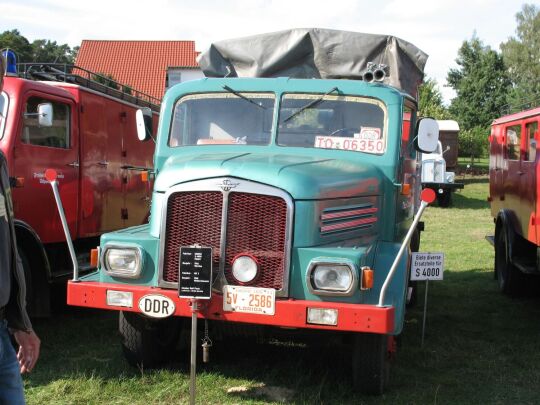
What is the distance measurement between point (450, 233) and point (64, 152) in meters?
9.86

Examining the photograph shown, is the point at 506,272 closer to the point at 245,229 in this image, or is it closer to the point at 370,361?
the point at 370,361

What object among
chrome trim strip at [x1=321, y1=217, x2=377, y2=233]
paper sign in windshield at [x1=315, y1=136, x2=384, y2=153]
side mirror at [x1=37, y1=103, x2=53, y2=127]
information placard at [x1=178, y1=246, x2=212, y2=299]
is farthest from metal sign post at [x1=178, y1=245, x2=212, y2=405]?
side mirror at [x1=37, y1=103, x2=53, y2=127]

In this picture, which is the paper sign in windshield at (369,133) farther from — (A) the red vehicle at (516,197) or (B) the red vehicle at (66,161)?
(B) the red vehicle at (66,161)

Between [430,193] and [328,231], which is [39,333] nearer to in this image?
[328,231]

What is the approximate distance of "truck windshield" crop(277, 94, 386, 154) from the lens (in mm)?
4926

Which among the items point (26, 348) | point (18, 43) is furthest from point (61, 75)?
point (18, 43)

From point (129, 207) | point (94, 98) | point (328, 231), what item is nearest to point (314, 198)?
point (328, 231)

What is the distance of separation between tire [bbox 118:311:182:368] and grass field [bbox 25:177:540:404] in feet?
0.36

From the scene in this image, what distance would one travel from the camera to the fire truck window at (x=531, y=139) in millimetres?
6698

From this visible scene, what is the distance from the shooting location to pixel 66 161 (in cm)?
634

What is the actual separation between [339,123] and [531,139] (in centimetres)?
302

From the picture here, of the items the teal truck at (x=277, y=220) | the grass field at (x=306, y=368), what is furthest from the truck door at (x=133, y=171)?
the teal truck at (x=277, y=220)

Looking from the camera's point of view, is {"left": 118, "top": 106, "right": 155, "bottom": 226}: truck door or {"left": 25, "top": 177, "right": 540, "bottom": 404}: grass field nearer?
{"left": 25, "top": 177, "right": 540, "bottom": 404}: grass field

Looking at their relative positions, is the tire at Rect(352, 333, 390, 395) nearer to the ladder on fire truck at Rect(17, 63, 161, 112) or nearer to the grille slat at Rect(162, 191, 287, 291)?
the grille slat at Rect(162, 191, 287, 291)
